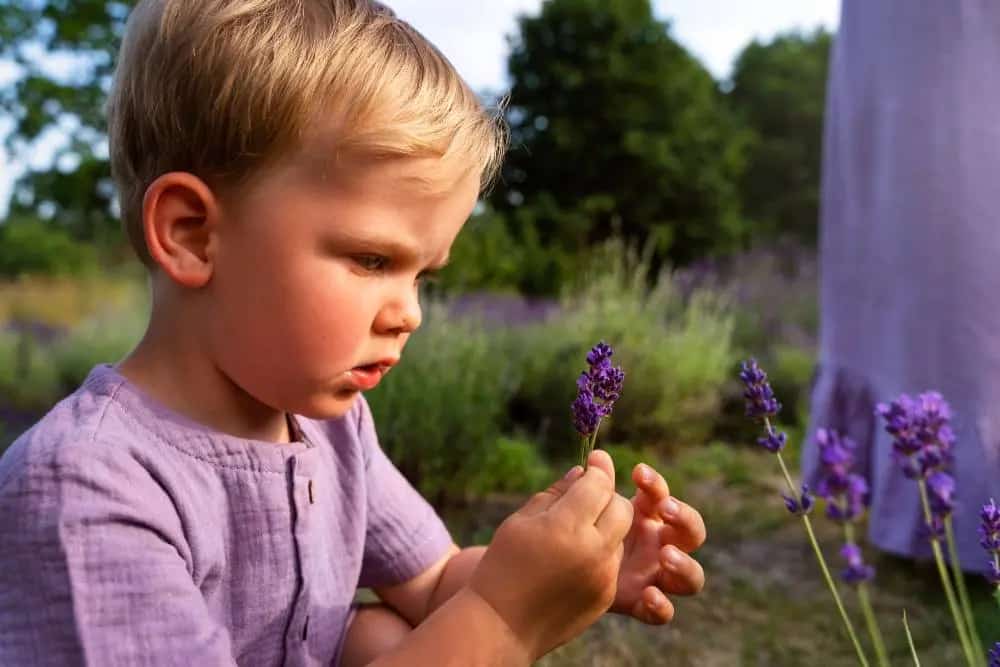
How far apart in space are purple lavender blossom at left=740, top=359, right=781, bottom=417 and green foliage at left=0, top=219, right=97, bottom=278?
1361 centimetres

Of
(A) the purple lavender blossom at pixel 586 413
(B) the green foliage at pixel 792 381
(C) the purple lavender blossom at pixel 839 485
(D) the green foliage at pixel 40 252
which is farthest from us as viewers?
(D) the green foliage at pixel 40 252

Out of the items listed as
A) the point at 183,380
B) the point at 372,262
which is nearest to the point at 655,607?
the point at 372,262

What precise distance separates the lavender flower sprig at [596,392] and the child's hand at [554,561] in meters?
0.09

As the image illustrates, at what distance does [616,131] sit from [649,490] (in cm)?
1671

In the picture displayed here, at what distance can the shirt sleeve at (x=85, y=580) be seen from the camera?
46.2 inches

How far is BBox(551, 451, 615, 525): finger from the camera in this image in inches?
50.0

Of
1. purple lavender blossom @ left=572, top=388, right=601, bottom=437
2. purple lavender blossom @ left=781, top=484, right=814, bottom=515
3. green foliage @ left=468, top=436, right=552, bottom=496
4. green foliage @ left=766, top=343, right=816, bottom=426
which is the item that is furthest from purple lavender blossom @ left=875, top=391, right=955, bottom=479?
green foliage @ left=766, top=343, right=816, bottom=426

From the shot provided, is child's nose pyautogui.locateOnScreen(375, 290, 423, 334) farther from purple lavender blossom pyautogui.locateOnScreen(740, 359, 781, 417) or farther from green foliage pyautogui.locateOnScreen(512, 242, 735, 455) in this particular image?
green foliage pyautogui.locateOnScreen(512, 242, 735, 455)

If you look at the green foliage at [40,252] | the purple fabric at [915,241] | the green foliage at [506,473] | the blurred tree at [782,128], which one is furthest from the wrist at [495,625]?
the blurred tree at [782,128]

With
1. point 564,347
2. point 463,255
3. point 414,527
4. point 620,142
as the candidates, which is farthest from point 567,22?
point 414,527

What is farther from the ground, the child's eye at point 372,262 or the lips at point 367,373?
the child's eye at point 372,262

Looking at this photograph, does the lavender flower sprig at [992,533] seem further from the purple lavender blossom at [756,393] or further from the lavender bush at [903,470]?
the purple lavender blossom at [756,393]

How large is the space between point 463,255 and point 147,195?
1005 cm

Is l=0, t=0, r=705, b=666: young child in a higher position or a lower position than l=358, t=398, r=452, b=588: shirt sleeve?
higher
